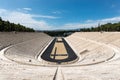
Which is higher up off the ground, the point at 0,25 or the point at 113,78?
the point at 0,25

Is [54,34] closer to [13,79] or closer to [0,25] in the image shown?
[0,25]

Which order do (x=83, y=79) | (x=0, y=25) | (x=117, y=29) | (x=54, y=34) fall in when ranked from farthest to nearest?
1. (x=54, y=34)
2. (x=117, y=29)
3. (x=0, y=25)
4. (x=83, y=79)

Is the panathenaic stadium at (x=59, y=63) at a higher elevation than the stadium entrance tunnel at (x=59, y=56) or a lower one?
higher

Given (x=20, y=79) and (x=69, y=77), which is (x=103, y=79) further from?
(x=20, y=79)

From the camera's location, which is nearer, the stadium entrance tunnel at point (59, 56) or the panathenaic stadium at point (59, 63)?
the panathenaic stadium at point (59, 63)

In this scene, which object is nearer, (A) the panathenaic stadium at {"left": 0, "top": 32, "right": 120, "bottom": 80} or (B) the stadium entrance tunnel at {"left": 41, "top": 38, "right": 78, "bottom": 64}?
(A) the panathenaic stadium at {"left": 0, "top": 32, "right": 120, "bottom": 80}

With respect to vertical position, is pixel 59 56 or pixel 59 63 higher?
pixel 59 63

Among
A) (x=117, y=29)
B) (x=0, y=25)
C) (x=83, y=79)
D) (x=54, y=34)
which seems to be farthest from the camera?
(x=54, y=34)

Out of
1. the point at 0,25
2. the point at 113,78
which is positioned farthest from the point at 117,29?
the point at 113,78

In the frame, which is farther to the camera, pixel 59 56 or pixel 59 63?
pixel 59 56

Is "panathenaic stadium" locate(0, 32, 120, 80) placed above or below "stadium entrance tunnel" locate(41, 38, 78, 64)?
above

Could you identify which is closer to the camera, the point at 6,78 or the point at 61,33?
the point at 6,78
